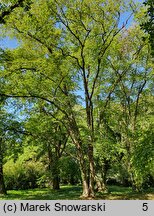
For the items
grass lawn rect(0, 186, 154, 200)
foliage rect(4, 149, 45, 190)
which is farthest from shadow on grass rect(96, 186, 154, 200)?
foliage rect(4, 149, 45, 190)

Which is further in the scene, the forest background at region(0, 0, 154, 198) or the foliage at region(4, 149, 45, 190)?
the foliage at region(4, 149, 45, 190)

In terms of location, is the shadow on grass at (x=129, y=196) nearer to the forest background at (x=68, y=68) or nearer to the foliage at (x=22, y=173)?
the forest background at (x=68, y=68)

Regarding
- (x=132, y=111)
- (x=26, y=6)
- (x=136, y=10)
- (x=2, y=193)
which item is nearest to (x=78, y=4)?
(x=136, y=10)

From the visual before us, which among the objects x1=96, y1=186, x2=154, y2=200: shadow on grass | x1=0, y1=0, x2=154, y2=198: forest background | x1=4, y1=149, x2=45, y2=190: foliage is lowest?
x1=96, y1=186, x2=154, y2=200: shadow on grass

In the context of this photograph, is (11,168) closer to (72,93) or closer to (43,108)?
(43,108)

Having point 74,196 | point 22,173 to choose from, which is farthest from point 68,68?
point 22,173

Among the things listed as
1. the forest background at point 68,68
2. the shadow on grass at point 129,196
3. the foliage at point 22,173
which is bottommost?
the shadow on grass at point 129,196

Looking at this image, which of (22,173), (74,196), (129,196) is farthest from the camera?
(22,173)

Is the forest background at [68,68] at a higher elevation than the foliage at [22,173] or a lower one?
higher

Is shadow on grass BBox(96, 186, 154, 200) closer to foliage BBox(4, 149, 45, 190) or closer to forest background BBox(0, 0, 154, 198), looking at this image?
forest background BBox(0, 0, 154, 198)

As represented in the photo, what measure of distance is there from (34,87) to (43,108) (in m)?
5.41

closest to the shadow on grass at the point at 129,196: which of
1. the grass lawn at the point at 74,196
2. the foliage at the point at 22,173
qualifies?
the grass lawn at the point at 74,196

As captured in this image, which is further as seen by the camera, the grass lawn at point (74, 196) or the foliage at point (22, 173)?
the foliage at point (22, 173)

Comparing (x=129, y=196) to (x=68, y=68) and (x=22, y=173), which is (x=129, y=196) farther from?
(x=22, y=173)
